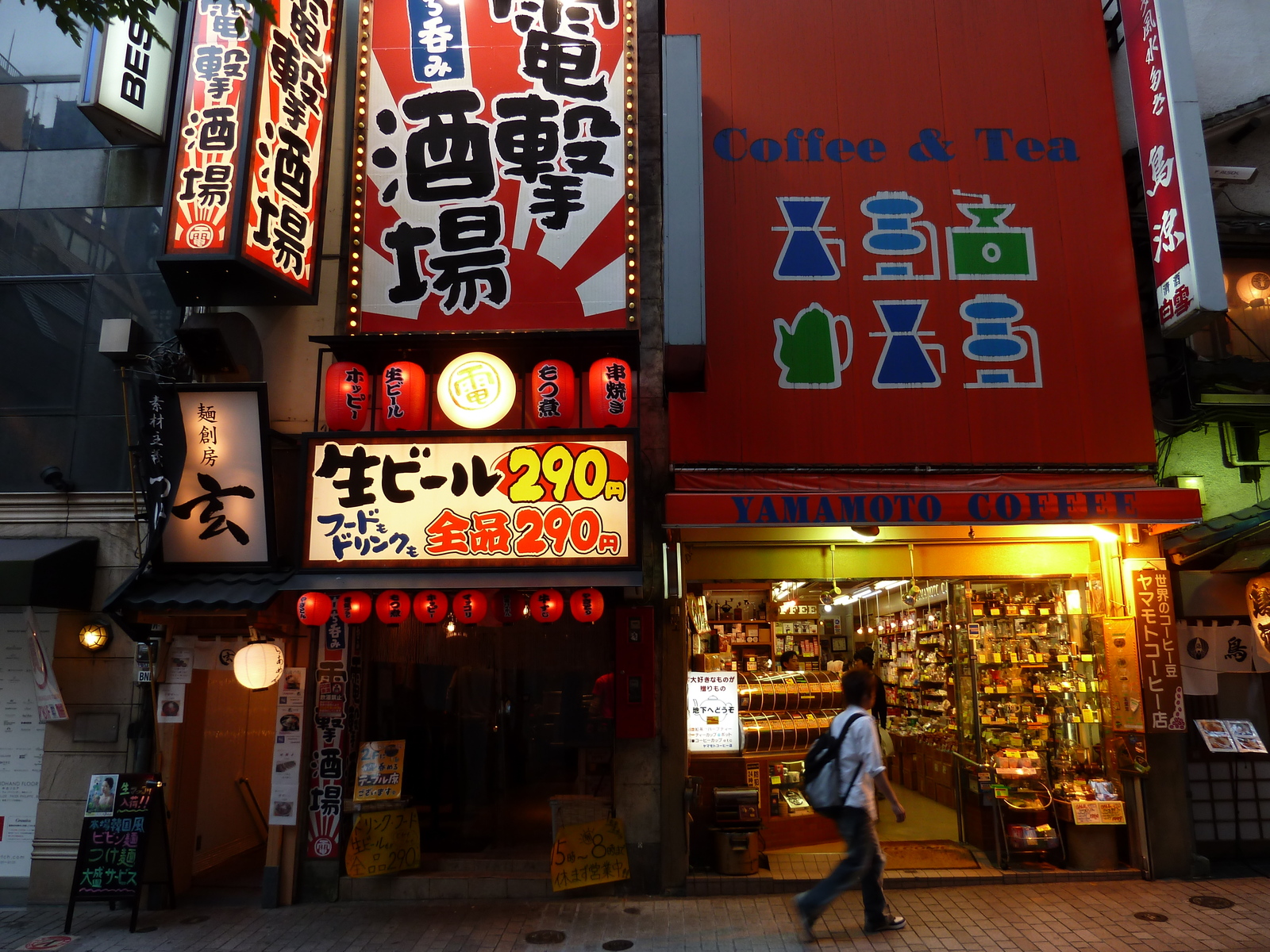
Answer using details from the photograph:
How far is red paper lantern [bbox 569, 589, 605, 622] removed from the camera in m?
7.66

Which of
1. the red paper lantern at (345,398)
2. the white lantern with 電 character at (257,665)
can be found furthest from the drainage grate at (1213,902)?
the red paper lantern at (345,398)

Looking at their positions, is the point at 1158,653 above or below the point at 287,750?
above

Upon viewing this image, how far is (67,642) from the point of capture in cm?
866

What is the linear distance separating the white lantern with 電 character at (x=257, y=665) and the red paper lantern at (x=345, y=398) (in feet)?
7.82

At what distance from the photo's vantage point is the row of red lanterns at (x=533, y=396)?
26.5 feet

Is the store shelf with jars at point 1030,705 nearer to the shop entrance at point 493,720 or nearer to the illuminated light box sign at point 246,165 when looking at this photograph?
the shop entrance at point 493,720

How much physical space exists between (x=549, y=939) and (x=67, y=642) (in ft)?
20.4

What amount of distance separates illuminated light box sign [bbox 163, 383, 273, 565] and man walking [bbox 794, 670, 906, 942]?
602 centimetres

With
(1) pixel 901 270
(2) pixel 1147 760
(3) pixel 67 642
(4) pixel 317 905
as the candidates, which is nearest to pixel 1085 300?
(1) pixel 901 270

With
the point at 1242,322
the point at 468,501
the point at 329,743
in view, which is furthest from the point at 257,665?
the point at 1242,322

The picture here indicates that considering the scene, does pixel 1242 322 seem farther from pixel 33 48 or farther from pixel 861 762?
pixel 33 48

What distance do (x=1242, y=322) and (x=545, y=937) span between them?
1063cm

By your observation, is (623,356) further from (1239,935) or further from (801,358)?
(1239,935)

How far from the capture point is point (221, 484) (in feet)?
27.0
